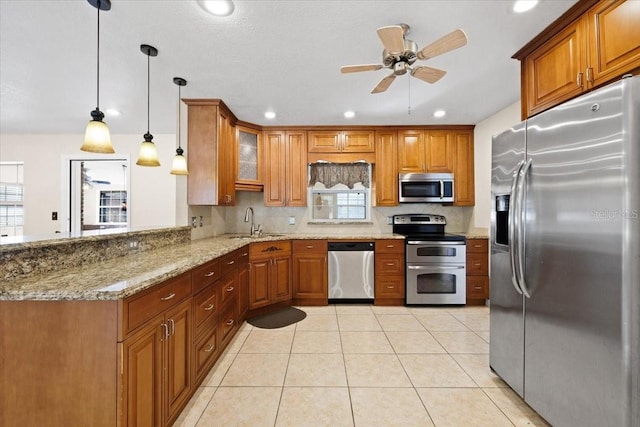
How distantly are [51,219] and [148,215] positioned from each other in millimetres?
1539

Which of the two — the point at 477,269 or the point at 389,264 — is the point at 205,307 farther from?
the point at 477,269

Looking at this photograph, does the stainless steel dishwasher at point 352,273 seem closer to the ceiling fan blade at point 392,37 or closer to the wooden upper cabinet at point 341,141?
the wooden upper cabinet at point 341,141

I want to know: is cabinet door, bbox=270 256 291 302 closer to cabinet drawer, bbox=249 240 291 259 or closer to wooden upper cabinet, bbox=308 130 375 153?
cabinet drawer, bbox=249 240 291 259

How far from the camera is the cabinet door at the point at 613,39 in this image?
1.42 meters

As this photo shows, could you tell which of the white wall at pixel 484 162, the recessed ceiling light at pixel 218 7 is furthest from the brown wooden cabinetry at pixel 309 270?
the recessed ceiling light at pixel 218 7

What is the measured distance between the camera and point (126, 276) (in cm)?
142

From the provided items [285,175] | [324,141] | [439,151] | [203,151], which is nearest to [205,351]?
[203,151]

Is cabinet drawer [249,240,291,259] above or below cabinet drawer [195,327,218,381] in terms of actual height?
above

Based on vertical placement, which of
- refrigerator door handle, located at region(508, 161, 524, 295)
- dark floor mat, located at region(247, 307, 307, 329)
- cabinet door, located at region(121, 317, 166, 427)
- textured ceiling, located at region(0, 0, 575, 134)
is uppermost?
textured ceiling, located at region(0, 0, 575, 134)

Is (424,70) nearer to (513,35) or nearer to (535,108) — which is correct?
(513,35)

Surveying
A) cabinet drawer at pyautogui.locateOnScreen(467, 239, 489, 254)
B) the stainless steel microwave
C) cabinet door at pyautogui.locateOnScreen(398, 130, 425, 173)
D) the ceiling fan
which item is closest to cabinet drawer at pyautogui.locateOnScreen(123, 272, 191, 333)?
the ceiling fan

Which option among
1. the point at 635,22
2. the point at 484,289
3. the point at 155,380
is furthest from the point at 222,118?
the point at 484,289

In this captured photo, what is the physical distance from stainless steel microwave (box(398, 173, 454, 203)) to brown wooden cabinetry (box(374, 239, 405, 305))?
70 cm

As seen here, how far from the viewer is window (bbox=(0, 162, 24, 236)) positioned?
15.5 ft
